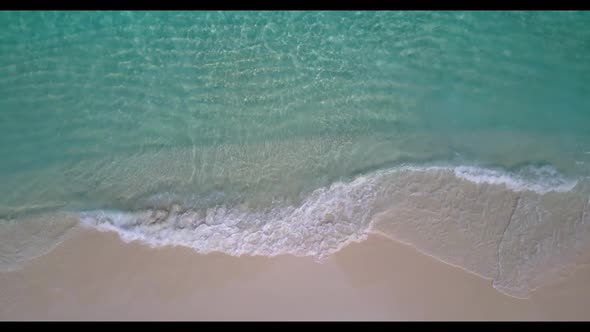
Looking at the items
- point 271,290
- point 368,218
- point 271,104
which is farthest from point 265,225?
point 271,104

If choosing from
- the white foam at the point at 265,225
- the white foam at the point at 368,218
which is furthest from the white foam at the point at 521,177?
the white foam at the point at 265,225

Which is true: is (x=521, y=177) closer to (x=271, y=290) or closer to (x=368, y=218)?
(x=368, y=218)

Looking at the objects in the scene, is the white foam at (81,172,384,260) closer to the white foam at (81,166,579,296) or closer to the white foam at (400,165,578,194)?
the white foam at (81,166,579,296)

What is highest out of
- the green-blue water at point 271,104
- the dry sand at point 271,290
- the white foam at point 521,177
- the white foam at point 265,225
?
the green-blue water at point 271,104

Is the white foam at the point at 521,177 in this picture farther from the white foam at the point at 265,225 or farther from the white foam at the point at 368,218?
the white foam at the point at 265,225

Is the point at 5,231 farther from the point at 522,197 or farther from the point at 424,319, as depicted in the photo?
the point at 522,197

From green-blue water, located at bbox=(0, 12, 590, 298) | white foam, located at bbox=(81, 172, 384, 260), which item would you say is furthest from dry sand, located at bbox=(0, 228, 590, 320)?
green-blue water, located at bbox=(0, 12, 590, 298)
